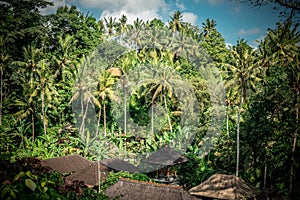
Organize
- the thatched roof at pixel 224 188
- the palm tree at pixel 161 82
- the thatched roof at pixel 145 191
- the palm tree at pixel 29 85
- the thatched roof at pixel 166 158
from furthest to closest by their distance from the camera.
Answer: the palm tree at pixel 161 82 < the palm tree at pixel 29 85 < the thatched roof at pixel 166 158 < the thatched roof at pixel 224 188 < the thatched roof at pixel 145 191

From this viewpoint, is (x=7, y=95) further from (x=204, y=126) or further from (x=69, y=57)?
(x=204, y=126)

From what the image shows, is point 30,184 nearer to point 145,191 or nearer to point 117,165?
point 145,191

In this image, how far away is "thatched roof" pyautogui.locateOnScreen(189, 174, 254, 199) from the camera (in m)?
11.8

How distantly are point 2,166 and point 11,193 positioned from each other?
504 millimetres

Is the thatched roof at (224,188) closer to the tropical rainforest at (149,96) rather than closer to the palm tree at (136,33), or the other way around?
the tropical rainforest at (149,96)

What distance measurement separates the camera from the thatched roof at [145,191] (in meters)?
11.1

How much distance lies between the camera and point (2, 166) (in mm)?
2158

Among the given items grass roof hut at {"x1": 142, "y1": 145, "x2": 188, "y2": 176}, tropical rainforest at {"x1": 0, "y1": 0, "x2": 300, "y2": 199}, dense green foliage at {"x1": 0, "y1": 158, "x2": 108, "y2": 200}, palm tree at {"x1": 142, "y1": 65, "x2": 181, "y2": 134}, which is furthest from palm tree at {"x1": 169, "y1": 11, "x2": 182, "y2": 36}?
dense green foliage at {"x1": 0, "y1": 158, "x2": 108, "y2": 200}

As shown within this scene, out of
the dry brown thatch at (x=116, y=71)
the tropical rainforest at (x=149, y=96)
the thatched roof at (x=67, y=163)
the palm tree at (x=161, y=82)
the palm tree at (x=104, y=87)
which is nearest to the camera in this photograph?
the thatched roof at (x=67, y=163)

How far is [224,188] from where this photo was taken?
1220 cm

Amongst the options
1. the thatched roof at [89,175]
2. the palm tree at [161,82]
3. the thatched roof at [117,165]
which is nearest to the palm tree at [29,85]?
the thatched roof at [117,165]

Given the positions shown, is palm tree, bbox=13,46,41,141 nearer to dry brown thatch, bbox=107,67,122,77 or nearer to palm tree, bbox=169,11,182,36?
dry brown thatch, bbox=107,67,122,77

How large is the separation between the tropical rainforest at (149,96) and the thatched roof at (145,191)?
5.35m

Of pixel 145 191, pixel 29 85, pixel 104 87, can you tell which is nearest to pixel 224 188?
pixel 145 191
